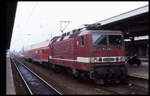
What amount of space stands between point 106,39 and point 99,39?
44 centimetres

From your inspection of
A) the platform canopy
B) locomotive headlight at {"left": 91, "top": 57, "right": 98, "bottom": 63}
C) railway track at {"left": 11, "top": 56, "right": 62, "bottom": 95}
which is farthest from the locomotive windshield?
railway track at {"left": 11, "top": 56, "right": 62, "bottom": 95}

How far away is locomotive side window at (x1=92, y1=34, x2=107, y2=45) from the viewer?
37.9 ft

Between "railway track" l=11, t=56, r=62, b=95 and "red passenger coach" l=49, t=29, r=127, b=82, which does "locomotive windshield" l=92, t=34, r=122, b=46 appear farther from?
"railway track" l=11, t=56, r=62, b=95

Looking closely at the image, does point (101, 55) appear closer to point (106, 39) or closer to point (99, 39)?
point (99, 39)

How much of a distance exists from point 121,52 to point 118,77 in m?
1.46

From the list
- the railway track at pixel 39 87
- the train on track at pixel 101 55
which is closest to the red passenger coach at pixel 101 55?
A: the train on track at pixel 101 55

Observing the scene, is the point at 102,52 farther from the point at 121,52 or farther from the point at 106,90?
the point at 106,90

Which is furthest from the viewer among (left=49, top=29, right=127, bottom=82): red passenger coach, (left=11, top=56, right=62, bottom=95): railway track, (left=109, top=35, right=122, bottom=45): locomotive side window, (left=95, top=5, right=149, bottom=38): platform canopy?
(left=109, top=35, right=122, bottom=45): locomotive side window

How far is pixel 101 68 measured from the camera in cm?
1119

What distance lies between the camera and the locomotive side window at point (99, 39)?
11.6m

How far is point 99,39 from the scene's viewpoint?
11680mm

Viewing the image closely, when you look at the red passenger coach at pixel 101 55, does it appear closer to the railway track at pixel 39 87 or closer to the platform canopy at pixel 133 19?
the platform canopy at pixel 133 19

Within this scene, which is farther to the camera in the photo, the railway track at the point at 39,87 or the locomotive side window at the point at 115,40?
the locomotive side window at the point at 115,40

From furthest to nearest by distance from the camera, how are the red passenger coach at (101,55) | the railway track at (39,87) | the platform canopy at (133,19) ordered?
1. the platform canopy at (133,19)
2. the red passenger coach at (101,55)
3. the railway track at (39,87)
